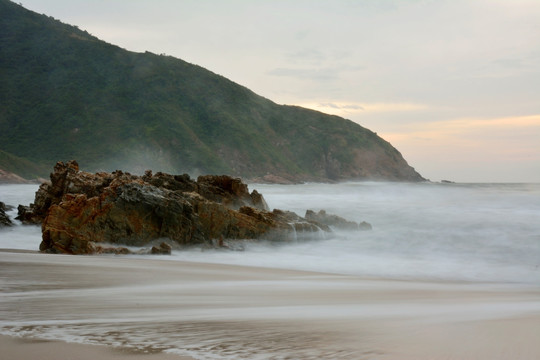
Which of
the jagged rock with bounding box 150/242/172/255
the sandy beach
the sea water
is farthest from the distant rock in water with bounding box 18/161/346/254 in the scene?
the sandy beach

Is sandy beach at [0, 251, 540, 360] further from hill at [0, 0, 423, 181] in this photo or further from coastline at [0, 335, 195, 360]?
hill at [0, 0, 423, 181]

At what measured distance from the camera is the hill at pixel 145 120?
262 feet

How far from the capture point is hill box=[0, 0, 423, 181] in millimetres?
79938

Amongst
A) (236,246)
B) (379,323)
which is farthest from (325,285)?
(236,246)

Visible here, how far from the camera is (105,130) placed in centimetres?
8269

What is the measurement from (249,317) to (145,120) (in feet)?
286

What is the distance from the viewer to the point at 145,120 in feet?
292

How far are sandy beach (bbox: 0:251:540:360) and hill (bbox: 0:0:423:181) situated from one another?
62.8 meters

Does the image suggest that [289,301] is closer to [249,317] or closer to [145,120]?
[249,317]

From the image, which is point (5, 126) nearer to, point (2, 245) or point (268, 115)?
point (268, 115)

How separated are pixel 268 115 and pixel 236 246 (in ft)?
337

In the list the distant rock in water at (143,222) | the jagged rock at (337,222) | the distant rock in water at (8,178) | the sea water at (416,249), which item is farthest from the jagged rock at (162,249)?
the distant rock in water at (8,178)

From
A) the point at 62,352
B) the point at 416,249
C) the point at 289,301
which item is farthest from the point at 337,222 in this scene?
the point at 62,352

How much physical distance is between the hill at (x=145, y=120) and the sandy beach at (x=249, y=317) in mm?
62811
